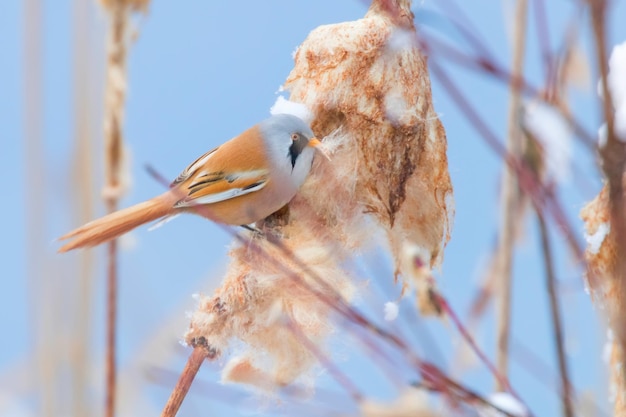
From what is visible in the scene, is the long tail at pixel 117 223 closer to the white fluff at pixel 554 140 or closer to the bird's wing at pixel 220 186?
the bird's wing at pixel 220 186

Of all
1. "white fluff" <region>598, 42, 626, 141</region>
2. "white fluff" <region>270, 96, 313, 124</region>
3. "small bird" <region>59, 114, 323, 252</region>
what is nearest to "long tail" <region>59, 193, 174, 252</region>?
"small bird" <region>59, 114, 323, 252</region>

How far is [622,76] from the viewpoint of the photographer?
0.98 m

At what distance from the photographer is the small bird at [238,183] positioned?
6.68 feet

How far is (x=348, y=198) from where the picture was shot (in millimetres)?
1848

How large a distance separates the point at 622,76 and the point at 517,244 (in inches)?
46.2

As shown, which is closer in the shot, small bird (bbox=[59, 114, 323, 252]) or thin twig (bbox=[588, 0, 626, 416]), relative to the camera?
thin twig (bbox=[588, 0, 626, 416])

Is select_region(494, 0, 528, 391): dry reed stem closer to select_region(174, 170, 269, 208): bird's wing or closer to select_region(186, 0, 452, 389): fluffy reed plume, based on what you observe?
select_region(186, 0, 452, 389): fluffy reed plume

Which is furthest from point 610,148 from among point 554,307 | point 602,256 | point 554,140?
point 602,256

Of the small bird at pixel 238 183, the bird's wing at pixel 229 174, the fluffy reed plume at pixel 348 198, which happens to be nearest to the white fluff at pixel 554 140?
the fluffy reed plume at pixel 348 198

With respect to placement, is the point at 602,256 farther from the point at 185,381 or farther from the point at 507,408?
the point at 185,381

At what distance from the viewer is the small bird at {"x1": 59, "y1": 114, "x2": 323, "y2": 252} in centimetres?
204

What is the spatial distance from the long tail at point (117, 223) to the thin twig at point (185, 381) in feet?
1.71

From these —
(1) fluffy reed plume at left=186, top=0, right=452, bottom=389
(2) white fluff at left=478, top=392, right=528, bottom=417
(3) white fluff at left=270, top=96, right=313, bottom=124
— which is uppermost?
(3) white fluff at left=270, top=96, right=313, bottom=124

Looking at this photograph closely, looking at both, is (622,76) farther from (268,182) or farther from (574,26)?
(268,182)
